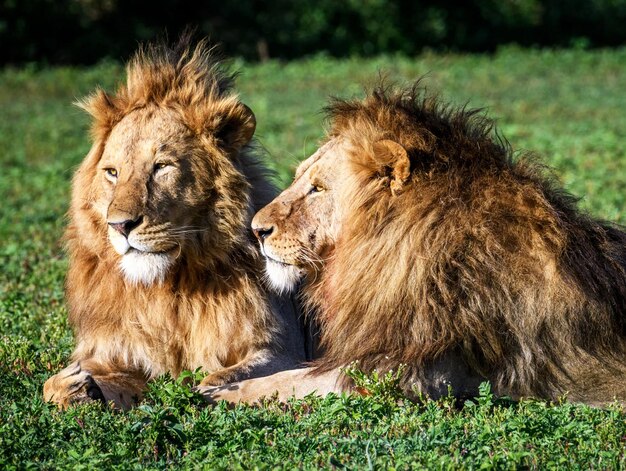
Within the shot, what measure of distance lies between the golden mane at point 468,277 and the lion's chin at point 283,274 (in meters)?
0.19

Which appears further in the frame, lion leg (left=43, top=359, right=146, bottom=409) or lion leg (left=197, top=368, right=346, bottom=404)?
lion leg (left=197, top=368, right=346, bottom=404)

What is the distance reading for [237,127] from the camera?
16.4ft

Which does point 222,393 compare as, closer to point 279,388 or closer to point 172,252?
point 279,388

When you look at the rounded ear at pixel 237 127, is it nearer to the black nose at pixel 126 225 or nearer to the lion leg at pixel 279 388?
the black nose at pixel 126 225

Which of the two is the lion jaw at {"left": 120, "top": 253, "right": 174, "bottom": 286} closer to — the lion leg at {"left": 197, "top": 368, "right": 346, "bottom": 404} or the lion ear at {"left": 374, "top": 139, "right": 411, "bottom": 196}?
the lion leg at {"left": 197, "top": 368, "right": 346, "bottom": 404}

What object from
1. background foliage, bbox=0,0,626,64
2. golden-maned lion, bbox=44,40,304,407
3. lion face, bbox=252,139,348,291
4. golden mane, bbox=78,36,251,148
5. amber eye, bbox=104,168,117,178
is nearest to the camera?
lion face, bbox=252,139,348,291

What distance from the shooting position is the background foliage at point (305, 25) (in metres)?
25.0

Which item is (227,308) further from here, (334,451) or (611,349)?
(611,349)

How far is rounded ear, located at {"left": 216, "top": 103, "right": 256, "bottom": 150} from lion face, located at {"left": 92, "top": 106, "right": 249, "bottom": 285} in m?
0.18

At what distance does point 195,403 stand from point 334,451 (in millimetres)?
893

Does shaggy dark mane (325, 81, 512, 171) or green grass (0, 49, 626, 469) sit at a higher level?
shaggy dark mane (325, 81, 512, 171)

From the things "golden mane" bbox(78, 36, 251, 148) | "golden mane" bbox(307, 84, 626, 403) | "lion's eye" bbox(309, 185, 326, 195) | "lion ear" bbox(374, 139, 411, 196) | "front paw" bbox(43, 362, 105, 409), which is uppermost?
"golden mane" bbox(78, 36, 251, 148)

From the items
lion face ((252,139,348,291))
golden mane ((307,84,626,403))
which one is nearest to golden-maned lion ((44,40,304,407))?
lion face ((252,139,348,291))

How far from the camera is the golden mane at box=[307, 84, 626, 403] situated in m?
4.11
